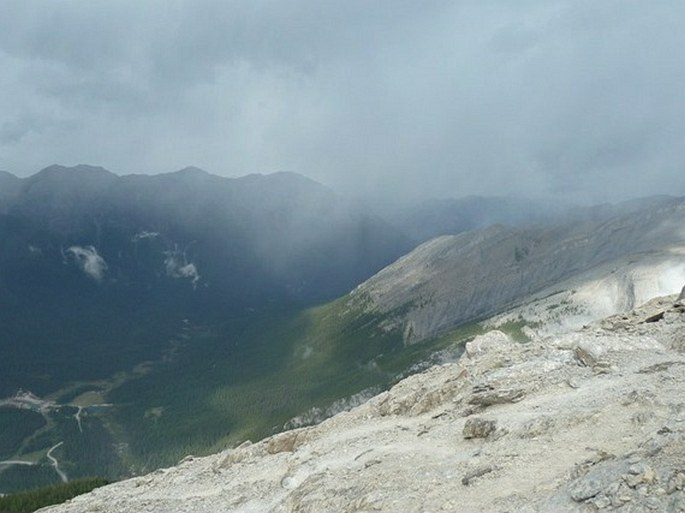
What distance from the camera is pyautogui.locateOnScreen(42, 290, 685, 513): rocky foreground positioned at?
23.6 meters

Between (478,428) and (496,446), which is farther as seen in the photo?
(478,428)

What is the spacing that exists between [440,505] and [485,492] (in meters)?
1.77

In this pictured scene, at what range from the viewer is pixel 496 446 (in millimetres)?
31453

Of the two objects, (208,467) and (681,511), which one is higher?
(681,511)

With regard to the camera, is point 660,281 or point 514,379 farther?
point 660,281

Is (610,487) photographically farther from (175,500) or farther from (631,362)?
(175,500)

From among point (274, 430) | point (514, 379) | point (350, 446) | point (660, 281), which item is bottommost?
point (274, 430)

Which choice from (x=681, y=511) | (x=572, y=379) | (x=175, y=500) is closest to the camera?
(x=681, y=511)

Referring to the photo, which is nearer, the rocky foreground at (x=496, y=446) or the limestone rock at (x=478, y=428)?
the rocky foreground at (x=496, y=446)

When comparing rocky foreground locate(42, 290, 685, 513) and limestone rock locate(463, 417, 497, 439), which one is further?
limestone rock locate(463, 417, 497, 439)

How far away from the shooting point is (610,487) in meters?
21.5

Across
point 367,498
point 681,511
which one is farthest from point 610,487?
point 367,498

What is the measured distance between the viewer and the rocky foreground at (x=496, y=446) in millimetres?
23594

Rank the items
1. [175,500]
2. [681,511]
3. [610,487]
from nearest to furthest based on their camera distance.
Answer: [681,511] < [610,487] < [175,500]
